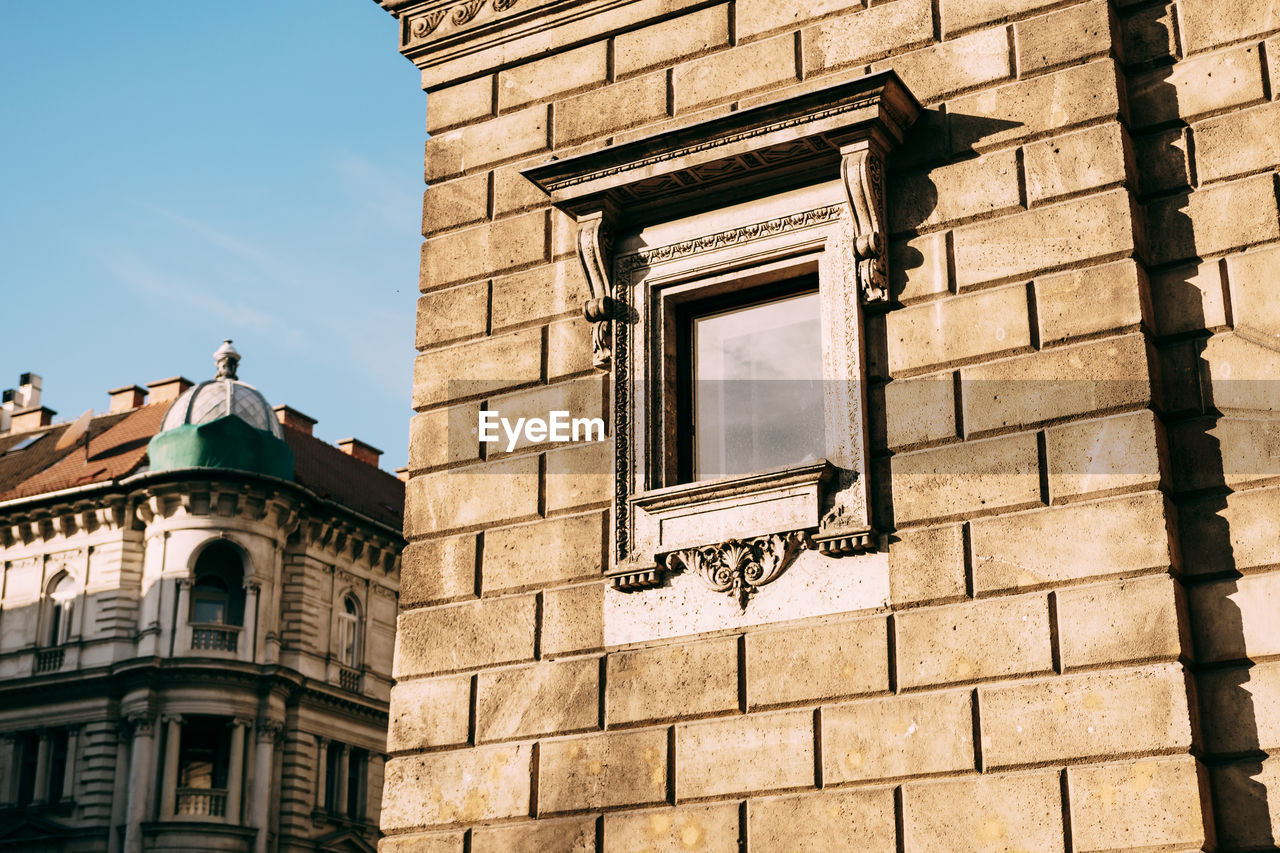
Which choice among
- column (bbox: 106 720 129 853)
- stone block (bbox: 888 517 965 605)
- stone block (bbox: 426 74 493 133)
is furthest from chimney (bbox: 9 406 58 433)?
stone block (bbox: 888 517 965 605)

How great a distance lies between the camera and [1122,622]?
9039 millimetres

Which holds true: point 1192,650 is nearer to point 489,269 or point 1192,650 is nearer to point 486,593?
point 486,593

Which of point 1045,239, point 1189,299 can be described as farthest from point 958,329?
point 1189,299

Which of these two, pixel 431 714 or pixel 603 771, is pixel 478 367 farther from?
pixel 603 771

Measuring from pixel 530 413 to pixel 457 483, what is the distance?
0.75 m

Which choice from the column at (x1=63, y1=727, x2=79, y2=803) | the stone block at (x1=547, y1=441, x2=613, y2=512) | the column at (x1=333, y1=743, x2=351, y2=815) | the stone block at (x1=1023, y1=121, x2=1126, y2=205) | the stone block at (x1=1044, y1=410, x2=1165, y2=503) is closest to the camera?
the stone block at (x1=1044, y1=410, x2=1165, y2=503)

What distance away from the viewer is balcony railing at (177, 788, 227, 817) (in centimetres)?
4672

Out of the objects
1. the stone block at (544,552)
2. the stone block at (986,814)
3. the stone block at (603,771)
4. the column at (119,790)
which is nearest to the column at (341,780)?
the column at (119,790)

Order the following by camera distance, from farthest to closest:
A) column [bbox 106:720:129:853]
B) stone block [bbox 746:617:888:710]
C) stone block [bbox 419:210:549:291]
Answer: column [bbox 106:720:129:853], stone block [bbox 419:210:549:291], stone block [bbox 746:617:888:710]

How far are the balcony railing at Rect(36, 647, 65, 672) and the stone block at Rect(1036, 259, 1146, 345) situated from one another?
44.7 meters

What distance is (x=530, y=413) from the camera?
38.2ft

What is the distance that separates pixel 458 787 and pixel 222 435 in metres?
40.5

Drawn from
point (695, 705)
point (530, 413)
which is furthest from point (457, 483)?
point (695, 705)

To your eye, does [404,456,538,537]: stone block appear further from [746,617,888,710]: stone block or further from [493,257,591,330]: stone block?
[746,617,888,710]: stone block
